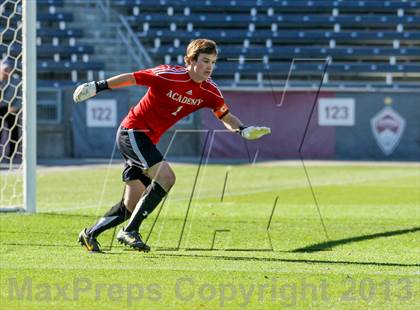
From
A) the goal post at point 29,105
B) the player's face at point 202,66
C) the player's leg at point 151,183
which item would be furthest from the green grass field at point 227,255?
the player's face at point 202,66

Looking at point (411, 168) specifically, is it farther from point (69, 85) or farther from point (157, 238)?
point (157, 238)

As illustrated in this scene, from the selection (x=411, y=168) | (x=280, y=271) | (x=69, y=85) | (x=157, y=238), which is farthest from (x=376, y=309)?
(x=69, y=85)

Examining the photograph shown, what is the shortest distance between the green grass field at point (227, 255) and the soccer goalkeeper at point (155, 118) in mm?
264

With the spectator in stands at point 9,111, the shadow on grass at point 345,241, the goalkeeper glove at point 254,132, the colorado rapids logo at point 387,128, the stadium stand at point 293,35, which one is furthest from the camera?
the stadium stand at point 293,35

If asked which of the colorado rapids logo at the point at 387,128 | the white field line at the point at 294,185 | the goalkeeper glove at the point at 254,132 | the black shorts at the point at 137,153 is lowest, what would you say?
the colorado rapids logo at the point at 387,128

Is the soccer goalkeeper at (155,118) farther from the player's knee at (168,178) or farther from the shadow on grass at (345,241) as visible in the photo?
the shadow on grass at (345,241)

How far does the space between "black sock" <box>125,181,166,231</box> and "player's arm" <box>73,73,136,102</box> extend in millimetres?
838

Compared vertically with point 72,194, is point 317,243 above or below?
above

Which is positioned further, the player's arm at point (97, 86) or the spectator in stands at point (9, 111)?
the spectator in stands at point (9, 111)

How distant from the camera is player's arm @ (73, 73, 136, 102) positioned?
24.8 feet

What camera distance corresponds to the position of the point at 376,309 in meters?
5.45

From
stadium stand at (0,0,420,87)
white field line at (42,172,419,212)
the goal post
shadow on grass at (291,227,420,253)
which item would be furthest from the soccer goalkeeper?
stadium stand at (0,0,420,87)

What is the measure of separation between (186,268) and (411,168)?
639 inches

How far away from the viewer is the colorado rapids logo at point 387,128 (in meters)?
25.4
